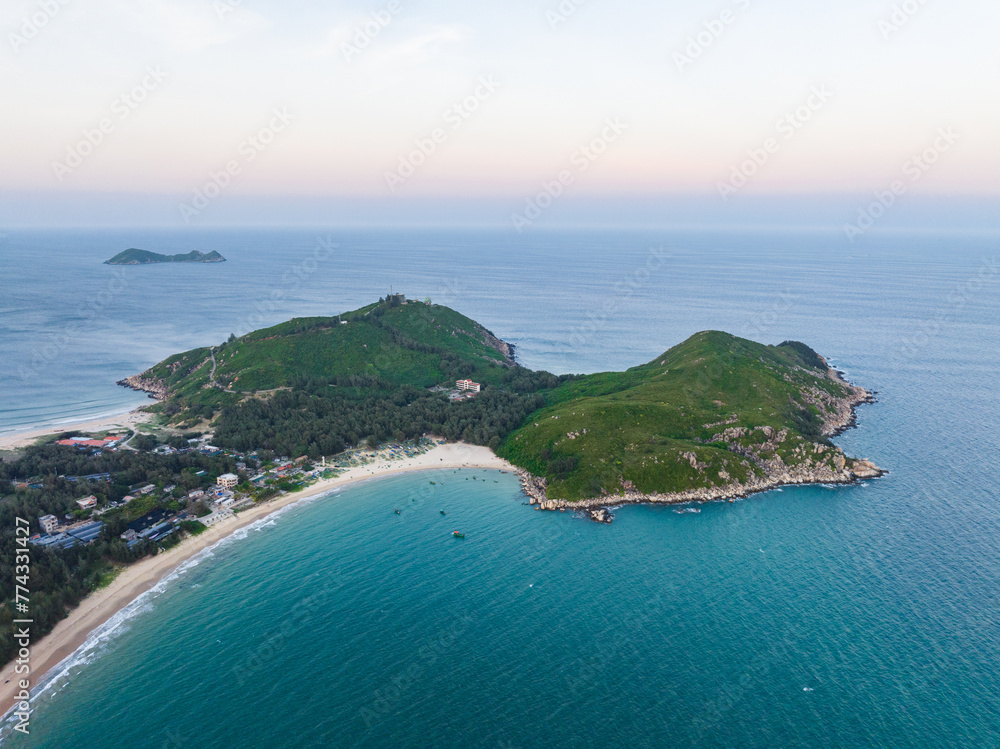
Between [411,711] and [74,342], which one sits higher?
[74,342]

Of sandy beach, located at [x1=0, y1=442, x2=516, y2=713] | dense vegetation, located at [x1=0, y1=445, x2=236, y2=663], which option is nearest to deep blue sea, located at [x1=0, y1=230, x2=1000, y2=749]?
sandy beach, located at [x1=0, y1=442, x2=516, y2=713]

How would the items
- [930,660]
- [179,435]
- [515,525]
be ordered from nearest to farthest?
[930,660] < [515,525] < [179,435]

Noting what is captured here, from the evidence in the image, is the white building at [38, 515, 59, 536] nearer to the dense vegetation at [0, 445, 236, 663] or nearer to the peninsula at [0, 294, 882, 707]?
the peninsula at [0, 294, 882, 707]

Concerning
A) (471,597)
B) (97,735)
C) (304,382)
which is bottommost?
(97,735)

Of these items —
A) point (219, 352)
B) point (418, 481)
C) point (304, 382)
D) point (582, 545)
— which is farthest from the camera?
point (219, 352)

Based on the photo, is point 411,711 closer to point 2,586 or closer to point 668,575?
point 668,575

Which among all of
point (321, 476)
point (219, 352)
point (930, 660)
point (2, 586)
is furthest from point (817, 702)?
point (219, 352)

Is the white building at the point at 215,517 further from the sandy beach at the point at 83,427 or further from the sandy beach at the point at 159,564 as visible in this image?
the sandy beach at the point at 83,427

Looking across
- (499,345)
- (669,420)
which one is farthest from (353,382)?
(669,420)
